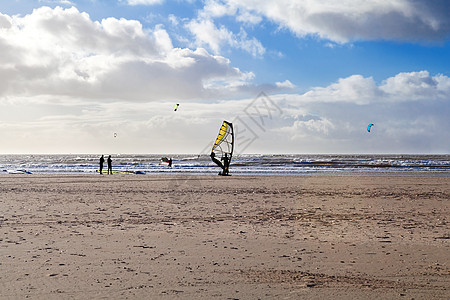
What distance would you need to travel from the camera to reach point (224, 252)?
18.2 ft

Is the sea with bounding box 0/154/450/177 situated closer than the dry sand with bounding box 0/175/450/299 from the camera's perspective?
No

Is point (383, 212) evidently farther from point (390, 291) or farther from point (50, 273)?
point (50, 273)

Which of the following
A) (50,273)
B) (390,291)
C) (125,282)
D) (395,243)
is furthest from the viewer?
(395,243)

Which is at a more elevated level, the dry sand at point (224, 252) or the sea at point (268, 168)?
the sea at point (268, 168)

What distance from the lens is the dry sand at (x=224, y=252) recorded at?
4.03 metres

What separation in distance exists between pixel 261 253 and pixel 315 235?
1497 mm

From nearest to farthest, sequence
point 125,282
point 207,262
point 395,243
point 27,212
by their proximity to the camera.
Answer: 1. point 125,282
2. point 207,262
3. point 395,243
4. point 27,212

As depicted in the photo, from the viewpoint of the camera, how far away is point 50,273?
14.8ft

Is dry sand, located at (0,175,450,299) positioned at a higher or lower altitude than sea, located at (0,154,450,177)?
lower

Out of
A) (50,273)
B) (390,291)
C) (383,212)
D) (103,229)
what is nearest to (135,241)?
(103,229)

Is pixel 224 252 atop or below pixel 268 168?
below

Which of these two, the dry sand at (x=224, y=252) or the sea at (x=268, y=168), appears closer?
the dry sand at (x=224, y=252)

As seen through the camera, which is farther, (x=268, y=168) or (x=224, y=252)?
(x=268, y=168)

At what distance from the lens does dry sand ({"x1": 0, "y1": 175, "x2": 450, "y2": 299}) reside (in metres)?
4.03
